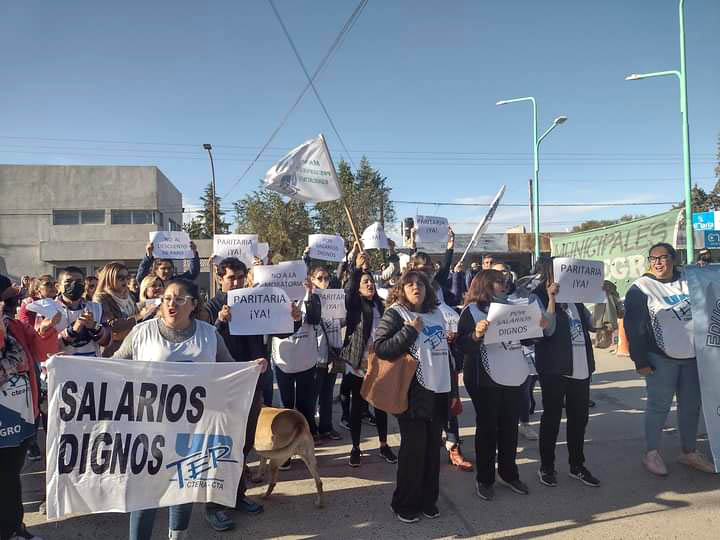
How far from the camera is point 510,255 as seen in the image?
33875 millimetres

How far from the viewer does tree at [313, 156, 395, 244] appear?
88.2ft

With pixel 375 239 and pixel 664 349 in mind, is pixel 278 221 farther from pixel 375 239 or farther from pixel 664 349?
pixel 664 349

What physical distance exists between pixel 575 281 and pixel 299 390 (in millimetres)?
2900

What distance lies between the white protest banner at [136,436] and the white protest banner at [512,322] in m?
1.92

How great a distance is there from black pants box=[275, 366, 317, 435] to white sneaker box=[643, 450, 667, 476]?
3.18m

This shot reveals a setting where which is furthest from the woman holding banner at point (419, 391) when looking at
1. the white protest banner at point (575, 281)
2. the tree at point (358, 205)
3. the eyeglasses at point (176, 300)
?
the tree at point (358, 205)

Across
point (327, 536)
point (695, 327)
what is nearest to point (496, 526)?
point (327, 536)

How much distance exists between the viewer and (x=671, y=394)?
4613 millimetres

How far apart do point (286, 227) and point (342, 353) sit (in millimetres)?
22845

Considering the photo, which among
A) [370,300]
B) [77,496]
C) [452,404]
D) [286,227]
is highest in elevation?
[286,227]

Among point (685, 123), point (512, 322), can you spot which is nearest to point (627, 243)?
point (685, 123)

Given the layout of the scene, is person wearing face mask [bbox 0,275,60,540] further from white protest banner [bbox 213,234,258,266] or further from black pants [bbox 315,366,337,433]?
white protest banner [bbox 213,234,258,266]

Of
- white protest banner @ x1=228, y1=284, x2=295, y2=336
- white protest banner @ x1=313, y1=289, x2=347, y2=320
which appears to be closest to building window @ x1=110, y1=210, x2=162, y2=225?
white protest banner @ x1=313, y1=289, x2=347, y2=320

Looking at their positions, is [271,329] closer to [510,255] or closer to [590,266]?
[590,266]
